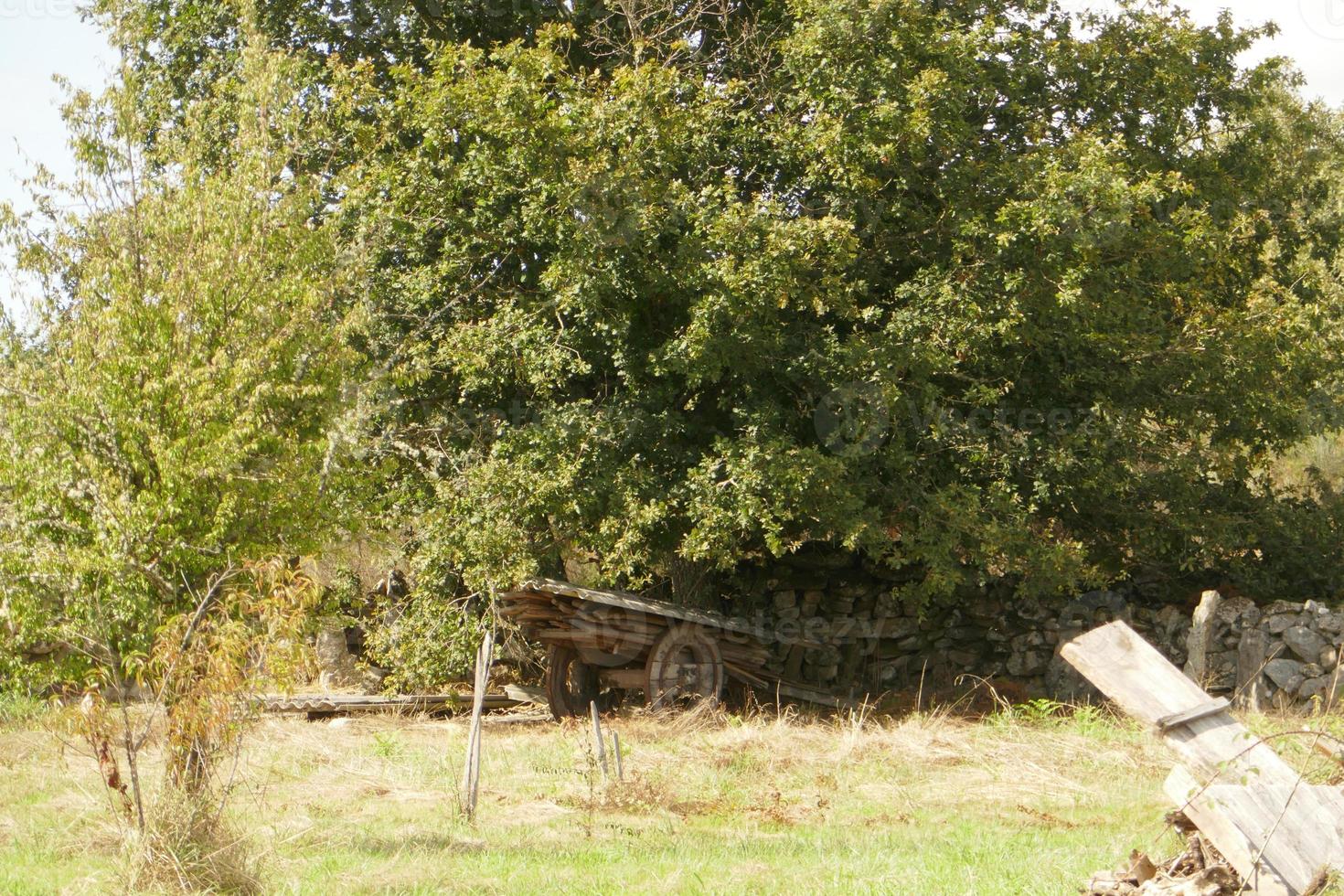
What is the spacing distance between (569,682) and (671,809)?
5778 mm

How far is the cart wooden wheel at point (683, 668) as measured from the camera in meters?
14.4

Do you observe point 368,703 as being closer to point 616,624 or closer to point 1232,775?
point 616,624

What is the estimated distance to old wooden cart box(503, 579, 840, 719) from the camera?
14.1 meters

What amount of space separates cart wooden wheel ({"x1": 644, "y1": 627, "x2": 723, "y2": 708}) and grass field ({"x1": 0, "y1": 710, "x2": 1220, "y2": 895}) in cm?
65

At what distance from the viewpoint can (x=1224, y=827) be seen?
541 centimetres

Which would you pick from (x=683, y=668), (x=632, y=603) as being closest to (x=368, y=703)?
(x=632, y=603)

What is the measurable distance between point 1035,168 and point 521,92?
5.84m

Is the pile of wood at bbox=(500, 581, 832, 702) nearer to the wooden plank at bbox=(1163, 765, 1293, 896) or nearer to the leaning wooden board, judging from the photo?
the leaning wooden board

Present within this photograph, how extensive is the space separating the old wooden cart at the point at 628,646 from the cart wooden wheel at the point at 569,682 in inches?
0.4

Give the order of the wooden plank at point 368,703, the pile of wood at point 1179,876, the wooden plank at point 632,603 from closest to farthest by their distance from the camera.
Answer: the pile of wood at point 1179,876, the wooden plank at point 632,603, the wooden plank at point 368,703

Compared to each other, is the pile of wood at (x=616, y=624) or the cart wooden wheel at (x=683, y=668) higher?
the pile of wood at (x=616, y=624)

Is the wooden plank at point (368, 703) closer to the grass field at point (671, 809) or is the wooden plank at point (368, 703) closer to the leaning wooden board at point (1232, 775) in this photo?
the grass field at point (671, 809)

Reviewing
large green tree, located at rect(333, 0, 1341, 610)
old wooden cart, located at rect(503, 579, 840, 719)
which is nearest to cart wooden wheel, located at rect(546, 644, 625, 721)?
old wooden cart, located at rect(503, 579, 840, 719)

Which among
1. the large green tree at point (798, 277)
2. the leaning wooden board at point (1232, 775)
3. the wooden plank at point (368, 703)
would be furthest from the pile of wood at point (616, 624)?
the leaning wooden board at point (1232, 775)
